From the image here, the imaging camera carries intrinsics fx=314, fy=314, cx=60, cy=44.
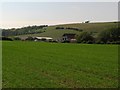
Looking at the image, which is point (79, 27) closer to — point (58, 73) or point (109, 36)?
point (109, 36)

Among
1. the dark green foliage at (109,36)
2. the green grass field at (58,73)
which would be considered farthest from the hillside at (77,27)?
the green grass field at (58,73)

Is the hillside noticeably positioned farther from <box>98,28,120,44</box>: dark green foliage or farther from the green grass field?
the green grass field

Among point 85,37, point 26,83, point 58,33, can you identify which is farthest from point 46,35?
point 26,83

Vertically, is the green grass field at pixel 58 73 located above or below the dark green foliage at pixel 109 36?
above

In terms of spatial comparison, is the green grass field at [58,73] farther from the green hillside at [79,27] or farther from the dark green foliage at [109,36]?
the green hillside at [79,27]

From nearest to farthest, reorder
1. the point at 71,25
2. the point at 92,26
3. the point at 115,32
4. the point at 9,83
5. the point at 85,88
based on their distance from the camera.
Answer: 1. the point at 85,88
2. the point at 9,83
3. the point at 115,32
4. the point at 92,26
5. the point at 71,25

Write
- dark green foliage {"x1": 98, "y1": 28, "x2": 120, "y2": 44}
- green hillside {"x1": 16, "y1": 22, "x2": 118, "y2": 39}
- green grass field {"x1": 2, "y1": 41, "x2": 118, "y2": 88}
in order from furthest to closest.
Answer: green hillside {"x1": 16, "y1": 22, "x2": 118, "y2": 39} → dark green foliage {"x1": 98, "y1": 28, "x2": 120, "y2": 44} → green grass field {"x1": 2, "y1": 41, "x2": 118, "y2": 88}

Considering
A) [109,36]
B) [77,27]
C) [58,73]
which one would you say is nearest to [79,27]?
[77,27]

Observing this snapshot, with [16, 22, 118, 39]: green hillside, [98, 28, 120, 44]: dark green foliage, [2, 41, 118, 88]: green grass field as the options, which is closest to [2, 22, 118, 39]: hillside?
[16, 22, 118, 39]: green hillside

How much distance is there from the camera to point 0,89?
1368 centimetres

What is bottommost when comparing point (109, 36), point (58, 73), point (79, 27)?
point (109, 36)

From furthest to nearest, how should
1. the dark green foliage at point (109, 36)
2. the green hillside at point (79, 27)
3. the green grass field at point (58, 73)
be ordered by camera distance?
the green hillside at point (79, 27) → the dark green foliage at point (109, 36) → the green grass field at point (58, 73)

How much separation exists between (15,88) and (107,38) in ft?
420

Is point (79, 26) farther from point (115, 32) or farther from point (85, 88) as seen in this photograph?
point (85, 88)
